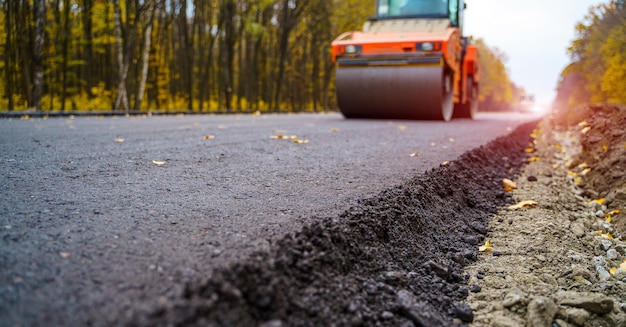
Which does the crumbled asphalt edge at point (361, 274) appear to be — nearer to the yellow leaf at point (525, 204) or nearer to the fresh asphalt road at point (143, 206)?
the fresh asphalt road at point (143, 206)

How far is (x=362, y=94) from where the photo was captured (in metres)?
10.4

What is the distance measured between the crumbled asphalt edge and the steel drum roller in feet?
21.8

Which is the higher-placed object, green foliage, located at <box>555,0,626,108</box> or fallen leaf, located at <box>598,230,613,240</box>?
green foliage, located at <box>555,0,626,108</box>

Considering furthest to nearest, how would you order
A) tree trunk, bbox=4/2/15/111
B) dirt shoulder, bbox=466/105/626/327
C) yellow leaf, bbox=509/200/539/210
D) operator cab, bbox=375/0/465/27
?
tree trunk, bbox=4/2/15/111, operator cab, bbox=375/0/465/27, yellow leaf, bbox=509/200/539/210, dirt shoulder, bbox=466/105/626/327

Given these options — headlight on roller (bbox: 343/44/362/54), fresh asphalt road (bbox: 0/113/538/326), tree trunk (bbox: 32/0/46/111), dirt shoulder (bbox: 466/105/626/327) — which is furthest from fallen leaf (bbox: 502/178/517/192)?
tree trunk (bbox: 32/0/46/111)

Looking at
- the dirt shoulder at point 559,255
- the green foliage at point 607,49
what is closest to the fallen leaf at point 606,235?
the dirt shoulder at point 559,255

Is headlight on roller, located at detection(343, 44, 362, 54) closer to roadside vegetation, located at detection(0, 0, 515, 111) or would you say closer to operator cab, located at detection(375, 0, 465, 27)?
operator cab, located at detection(375, 0, 465, 27)

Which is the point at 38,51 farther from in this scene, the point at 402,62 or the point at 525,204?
the point at 525,204

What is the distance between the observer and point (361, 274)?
6.68 feet

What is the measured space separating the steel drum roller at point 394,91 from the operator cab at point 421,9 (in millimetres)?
1676

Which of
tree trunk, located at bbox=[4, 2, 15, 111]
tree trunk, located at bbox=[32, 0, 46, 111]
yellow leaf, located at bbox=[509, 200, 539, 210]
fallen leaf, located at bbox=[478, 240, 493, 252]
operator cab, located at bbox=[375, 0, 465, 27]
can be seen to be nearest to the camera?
fallen leaf, located at bbox=[478, 240, 493, 252]

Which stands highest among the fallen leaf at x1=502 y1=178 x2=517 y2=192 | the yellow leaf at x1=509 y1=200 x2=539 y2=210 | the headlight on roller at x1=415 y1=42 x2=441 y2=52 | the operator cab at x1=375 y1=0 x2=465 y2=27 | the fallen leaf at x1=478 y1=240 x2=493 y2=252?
the operator cab at x1=375 y1=0 x2=465 y2=27

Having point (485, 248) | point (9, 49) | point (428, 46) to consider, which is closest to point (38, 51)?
point (9, 49)

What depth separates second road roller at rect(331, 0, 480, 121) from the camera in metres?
9.76
